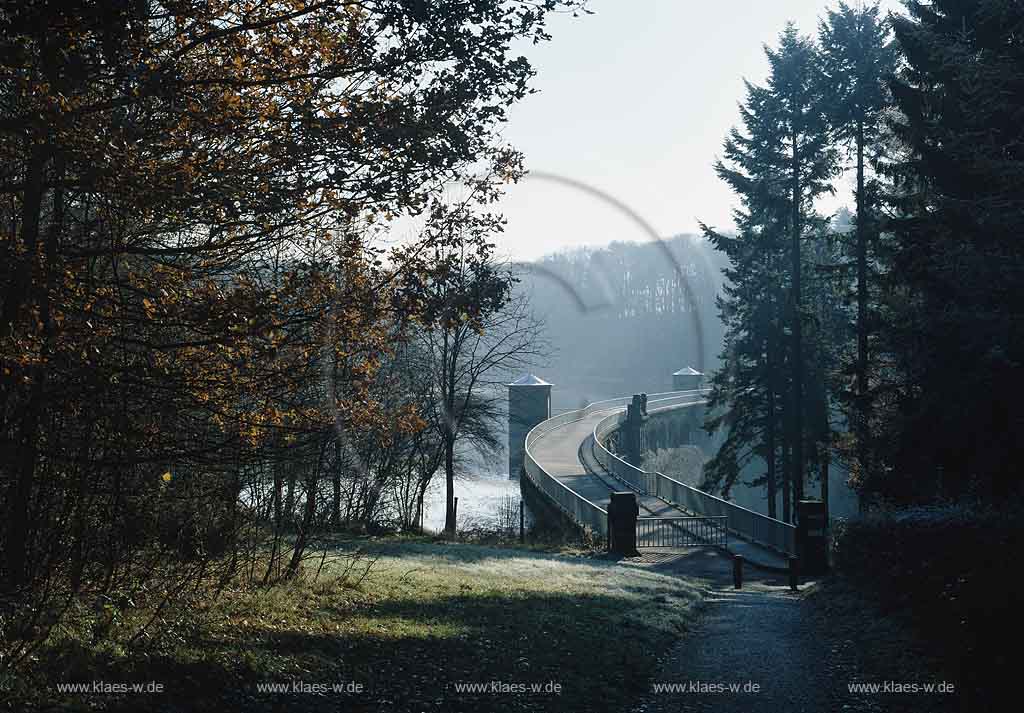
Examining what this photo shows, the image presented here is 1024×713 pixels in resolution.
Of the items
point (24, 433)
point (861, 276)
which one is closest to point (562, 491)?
point (861, 276)

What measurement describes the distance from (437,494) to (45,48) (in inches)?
2156

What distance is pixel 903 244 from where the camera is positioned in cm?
1914

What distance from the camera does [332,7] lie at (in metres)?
7.05

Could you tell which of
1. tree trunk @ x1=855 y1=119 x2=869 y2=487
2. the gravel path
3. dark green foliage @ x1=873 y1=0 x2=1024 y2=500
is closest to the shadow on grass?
the gravel path

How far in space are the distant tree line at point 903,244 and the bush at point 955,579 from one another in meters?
2.53

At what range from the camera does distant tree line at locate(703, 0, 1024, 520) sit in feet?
47.7

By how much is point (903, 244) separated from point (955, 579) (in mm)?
11808

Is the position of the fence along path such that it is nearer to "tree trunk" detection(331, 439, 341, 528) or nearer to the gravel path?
the gravel path

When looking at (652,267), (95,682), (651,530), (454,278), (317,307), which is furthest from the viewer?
(652,267)

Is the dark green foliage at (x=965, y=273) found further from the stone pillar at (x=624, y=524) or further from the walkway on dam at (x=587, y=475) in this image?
the stone pillar at (x=624, y=524)

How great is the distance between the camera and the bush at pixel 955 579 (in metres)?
7.31

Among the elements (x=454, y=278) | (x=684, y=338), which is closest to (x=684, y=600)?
(x=454, y=278)

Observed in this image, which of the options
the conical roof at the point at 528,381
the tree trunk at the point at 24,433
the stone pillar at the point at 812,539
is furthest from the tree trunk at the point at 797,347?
the tree trunk at the point at 24,433

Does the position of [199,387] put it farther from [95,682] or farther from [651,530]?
[651,530]
